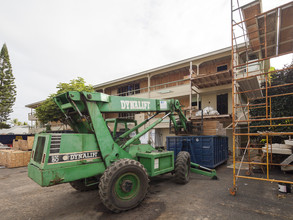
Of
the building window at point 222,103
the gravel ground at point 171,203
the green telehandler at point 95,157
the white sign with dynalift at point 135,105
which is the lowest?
the gravel ground at point 171,203

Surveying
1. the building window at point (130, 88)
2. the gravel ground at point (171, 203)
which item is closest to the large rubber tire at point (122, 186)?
the gravel ground at point (171, 203)

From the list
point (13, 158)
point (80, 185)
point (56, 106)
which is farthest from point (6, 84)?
point (80, 185)

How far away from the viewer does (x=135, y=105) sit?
5203 millimetres

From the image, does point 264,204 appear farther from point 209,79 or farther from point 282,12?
point 209,79

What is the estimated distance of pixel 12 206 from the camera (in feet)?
15.5

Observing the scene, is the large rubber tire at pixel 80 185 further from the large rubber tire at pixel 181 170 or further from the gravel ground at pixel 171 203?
the large rubber tire at pixel 181 170

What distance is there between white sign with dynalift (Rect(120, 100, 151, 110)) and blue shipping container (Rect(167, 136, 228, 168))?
142 inches

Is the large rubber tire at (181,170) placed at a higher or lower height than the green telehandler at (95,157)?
lower

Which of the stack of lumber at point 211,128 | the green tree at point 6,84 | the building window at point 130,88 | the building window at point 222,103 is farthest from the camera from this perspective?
the green tree at point 6,84

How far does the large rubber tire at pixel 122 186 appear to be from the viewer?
375 cm

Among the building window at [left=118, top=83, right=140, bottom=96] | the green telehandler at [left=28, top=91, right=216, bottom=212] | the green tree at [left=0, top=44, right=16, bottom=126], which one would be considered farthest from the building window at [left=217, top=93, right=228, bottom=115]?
the green tree at [left=0, top=44, right=16, bottom=126]

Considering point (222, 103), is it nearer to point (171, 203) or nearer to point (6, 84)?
point (171, 203)

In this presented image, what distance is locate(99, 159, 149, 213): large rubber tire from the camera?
12.3ft

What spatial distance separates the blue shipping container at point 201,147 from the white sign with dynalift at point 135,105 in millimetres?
3618
